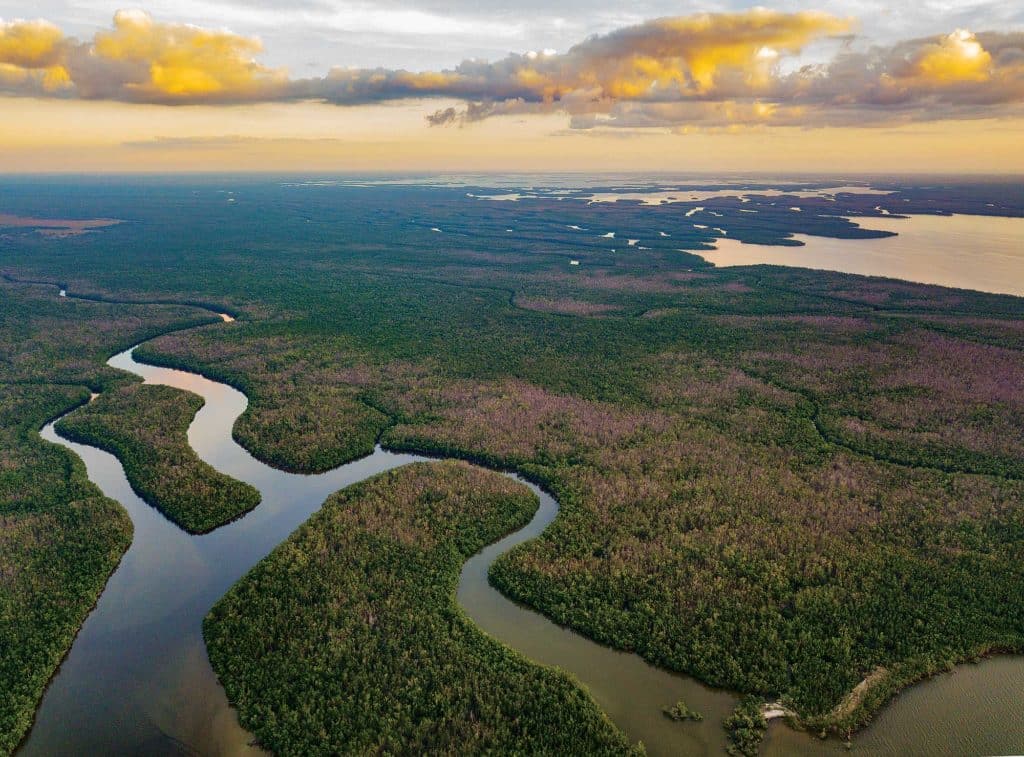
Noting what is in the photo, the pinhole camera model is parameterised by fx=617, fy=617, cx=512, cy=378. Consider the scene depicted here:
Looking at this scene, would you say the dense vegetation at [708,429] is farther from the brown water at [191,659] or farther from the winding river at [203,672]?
the brown water at [191,659]

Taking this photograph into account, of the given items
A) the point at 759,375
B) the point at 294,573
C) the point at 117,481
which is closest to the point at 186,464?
the point at 117,481

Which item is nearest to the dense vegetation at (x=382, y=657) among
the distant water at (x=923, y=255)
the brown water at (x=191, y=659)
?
the brown water at (x=191, y=659)

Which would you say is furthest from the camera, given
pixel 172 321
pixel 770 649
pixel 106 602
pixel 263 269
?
pixel 263 269

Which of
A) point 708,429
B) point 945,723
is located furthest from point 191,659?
point 708,429

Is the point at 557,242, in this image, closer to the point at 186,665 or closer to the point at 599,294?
the point at 599,294

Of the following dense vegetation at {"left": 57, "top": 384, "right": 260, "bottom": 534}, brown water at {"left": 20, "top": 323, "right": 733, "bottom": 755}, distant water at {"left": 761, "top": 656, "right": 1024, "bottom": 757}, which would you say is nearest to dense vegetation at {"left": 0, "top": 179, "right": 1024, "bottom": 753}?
distant water at {"left": 761, "top": 656, "right": 1024, "bottom": 757}

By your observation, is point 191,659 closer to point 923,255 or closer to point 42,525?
point 42,525
